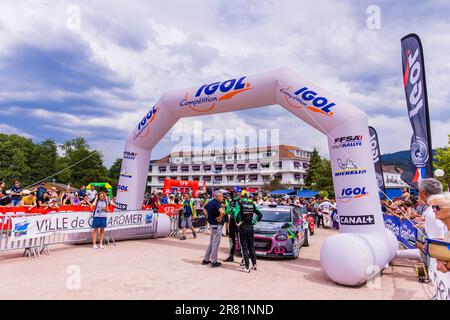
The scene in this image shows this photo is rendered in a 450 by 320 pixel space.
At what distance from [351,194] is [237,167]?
71.5m

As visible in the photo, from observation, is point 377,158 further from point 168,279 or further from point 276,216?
point 168,279

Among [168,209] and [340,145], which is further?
[168,209]

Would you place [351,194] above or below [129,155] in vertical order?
below

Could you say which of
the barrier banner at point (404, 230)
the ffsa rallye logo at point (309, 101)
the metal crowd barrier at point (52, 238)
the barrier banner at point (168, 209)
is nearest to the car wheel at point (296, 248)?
the barrier banner at point (404, 230)

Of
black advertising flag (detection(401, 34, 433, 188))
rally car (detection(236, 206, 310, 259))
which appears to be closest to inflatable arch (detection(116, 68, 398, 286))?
rally car (detection(236, 206, 310, 259))

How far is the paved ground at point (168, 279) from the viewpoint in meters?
5.46

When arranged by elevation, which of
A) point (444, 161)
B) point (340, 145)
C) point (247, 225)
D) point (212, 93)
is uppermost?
point (444, 161)

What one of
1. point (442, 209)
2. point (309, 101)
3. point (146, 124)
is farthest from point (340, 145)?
point (146, 124)

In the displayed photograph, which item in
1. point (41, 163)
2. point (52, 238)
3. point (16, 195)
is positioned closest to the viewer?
point (52, 238)

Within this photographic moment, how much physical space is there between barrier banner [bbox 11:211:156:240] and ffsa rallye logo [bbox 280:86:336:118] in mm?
7108

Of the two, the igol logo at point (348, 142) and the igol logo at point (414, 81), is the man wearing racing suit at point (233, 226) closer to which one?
the igol logo at point (348, 142)

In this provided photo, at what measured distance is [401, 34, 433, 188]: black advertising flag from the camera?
8.00 m

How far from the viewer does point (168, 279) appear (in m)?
6.38

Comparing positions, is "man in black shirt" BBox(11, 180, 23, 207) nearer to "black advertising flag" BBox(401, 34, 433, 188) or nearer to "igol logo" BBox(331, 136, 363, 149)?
"igol logo" BBox(331, 136, 363, 149)
